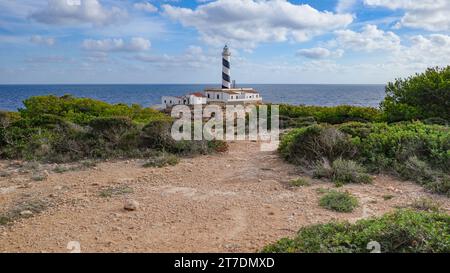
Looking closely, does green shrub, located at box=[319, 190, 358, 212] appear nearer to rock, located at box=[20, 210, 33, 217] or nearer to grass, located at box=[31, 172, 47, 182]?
rock, located at box=[20, 210, 33, 217]

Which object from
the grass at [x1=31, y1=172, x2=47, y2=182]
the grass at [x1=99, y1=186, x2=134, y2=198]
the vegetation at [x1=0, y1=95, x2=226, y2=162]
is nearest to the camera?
the grass at [x1=99, y1=186, x2=134, y2=198]

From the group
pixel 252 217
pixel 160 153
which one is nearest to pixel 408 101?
pixel 160 153

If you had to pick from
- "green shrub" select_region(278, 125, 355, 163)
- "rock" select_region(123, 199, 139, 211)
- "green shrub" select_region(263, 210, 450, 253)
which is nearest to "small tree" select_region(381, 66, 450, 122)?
"green shrub" select_region(278, 125, 355, 163)

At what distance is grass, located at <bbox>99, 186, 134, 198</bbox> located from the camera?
6395 mm

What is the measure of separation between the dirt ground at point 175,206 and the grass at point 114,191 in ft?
0.06

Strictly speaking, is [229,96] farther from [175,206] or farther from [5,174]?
[175,206]

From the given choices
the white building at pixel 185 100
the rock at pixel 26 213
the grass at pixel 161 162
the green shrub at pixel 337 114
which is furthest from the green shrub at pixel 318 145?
the white building at pixel 185 100

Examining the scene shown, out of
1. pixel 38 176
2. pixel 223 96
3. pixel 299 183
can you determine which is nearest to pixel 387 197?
pixel 299 183

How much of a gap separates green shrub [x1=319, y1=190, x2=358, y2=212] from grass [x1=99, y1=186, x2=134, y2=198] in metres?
3.33

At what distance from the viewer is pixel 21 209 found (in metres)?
5.59

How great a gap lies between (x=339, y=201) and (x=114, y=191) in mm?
3831

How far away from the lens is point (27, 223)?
5156 mm

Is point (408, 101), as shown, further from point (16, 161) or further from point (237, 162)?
point (16, 161)

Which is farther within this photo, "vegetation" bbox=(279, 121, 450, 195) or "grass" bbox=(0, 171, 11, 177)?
"grass" bbox=(0, 171, 11, 177)
